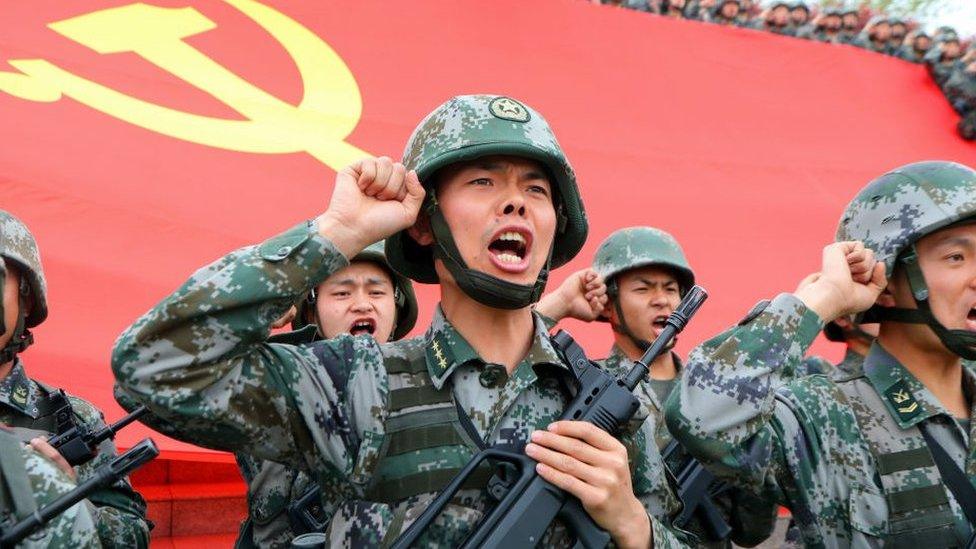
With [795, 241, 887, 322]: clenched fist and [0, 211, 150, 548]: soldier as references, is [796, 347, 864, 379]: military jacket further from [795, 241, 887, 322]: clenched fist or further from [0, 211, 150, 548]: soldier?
[0, 211, 150, 548]: soldier

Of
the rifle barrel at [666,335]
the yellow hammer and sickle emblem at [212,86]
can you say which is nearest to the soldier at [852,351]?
the rifle barrel at [666,335]

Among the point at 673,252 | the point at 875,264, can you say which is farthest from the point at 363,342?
the point at 673,252

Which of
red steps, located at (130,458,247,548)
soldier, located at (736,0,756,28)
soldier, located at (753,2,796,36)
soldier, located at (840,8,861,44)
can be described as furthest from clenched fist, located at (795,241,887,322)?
soldier, located at (840,8,861,44)

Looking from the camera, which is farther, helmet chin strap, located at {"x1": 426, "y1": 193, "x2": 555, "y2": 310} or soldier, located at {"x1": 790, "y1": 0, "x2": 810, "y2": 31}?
soldier, located at {"x1": 790, "y1": 0, "x2": 810, "y2": 31}

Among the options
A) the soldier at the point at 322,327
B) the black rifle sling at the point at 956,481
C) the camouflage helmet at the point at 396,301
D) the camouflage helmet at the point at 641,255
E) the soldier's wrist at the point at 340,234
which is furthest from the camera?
the camouflage helmet at the point at 641,255

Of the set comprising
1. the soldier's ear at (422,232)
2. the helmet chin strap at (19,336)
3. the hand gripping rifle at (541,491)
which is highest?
the soldier's ear at (422,232)

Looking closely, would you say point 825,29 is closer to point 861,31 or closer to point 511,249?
point 861,31

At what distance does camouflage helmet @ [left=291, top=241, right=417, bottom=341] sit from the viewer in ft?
14.4

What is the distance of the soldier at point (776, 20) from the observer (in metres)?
10.7

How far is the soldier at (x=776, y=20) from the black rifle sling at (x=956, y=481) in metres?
9.02

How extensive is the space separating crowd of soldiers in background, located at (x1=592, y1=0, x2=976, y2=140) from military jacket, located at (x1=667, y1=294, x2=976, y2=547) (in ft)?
27.0

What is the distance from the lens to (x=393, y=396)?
2.03 m

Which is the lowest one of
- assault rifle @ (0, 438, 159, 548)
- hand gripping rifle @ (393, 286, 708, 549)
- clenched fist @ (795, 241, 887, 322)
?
assault rifle @ (0, 438, 159, 548)

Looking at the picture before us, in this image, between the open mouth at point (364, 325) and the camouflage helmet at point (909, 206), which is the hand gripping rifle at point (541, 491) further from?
the open mouth at point (364, 325)
